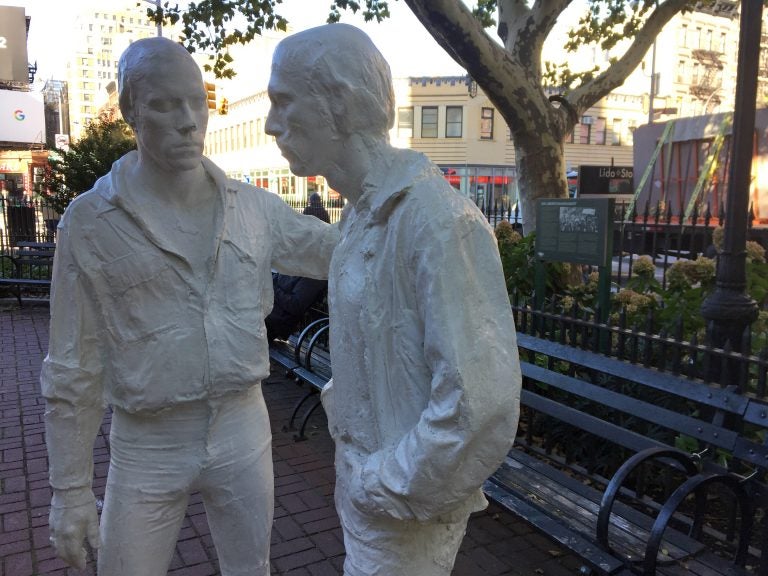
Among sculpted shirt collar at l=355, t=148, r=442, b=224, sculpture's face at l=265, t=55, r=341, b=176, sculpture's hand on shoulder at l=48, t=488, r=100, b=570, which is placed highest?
sculpture's face at l=265, t=55, r=341, b=176

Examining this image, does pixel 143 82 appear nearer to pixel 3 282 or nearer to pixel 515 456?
pixel 515 456

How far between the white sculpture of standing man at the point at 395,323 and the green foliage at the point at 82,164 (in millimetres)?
12525

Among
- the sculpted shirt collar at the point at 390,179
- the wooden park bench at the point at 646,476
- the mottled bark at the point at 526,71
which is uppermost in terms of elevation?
the mottled bark at the point at 526,71

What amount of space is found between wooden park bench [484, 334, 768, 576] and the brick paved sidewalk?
1.25 ft

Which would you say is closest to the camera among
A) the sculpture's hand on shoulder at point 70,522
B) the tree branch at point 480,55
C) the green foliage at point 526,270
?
the sculpture's hand on shoulder at point 70,522

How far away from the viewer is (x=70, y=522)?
180 centimetres

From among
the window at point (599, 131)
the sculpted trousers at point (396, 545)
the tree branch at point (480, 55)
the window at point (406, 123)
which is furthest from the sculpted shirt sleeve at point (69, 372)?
the window at point (599, 131)

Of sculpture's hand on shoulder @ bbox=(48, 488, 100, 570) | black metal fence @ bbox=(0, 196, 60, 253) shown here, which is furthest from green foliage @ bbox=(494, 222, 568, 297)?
black metal fence @ bbox=(0, 196, 60, 253)

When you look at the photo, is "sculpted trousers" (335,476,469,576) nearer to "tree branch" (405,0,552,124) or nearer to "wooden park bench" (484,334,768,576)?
"wooden park bench" (484,334,768,576)

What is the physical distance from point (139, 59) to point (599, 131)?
1613 inches

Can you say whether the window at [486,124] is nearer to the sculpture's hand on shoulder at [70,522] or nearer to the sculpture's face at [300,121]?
the sculpture's hand on shoulder at [70,522]

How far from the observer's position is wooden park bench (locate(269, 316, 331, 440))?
502cm

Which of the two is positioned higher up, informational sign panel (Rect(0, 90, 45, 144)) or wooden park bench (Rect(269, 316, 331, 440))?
informational sign panel (Rect(0, 90, 45, 144))

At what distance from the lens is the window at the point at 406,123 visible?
36.1 metres
